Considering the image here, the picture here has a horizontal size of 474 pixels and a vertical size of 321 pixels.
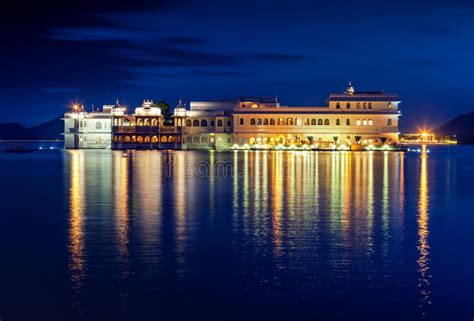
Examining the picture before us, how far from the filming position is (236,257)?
12.8 meters

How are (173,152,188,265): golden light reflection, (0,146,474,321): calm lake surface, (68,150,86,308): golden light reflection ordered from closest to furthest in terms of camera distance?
(0,146,474,321): calm lake surface, (68,150,86,308): golden light reflection, (173,152,188,265): golden light reflection

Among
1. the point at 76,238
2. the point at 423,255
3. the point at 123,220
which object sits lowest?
the point at 423,255

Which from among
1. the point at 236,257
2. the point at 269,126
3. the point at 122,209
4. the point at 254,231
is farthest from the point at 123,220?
the point at 269,126

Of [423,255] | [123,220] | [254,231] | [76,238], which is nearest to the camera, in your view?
[423,255]

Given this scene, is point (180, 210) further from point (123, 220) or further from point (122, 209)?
point (123, 220)

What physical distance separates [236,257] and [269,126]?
72660 mm

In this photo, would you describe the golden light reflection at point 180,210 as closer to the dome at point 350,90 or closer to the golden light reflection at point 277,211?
the golden light reflection at point 277,211

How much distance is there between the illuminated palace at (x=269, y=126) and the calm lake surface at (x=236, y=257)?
196 ft

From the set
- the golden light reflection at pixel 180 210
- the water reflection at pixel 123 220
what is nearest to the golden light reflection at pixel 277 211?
the golden light reflection at pixel 180 210

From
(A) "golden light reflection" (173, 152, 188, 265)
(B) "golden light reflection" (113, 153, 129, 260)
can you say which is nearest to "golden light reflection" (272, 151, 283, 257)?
(A) "golden light reflection" (173, 152, 188, 265)

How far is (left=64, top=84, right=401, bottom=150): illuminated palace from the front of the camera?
83.9 m

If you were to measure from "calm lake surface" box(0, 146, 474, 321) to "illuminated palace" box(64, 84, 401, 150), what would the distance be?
196ft

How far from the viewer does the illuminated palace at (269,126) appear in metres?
83.9

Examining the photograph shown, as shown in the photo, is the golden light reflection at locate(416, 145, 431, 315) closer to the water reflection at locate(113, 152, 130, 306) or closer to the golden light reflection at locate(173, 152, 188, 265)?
the golden light reflection at locate(173, 152, 188, 265)
